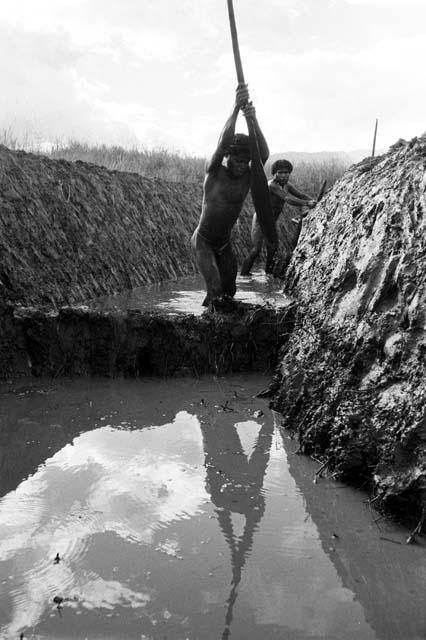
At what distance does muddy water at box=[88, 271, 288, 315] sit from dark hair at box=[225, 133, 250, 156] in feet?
4.77

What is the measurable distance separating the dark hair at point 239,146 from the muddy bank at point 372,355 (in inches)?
47.1

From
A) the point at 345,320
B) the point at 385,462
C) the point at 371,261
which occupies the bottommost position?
the point at 385,462

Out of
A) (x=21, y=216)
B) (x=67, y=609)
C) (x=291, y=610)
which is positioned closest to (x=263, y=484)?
(x=291, y=610)

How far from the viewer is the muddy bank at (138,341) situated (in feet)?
18.2

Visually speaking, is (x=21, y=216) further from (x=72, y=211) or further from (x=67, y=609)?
(x=67, y=609)

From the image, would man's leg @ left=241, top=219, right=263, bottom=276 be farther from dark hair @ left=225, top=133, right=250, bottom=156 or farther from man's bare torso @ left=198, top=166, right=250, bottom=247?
dark hair @ left=225, top=133, right=250, bottom=156

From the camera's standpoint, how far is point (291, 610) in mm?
2344

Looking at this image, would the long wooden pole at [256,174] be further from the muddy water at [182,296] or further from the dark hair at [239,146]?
the muddy water at [182,296]

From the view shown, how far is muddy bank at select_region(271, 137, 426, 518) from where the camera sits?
10.3 ft

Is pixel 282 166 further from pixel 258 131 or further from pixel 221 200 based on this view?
pixel 258 131

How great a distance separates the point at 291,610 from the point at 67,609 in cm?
81

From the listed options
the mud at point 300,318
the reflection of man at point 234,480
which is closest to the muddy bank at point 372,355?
the mud at point 300,318

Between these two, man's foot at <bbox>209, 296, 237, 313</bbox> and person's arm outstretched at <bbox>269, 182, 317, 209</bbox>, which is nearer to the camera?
man's foot at <bbox>209, 296, 237, 313</bbox>

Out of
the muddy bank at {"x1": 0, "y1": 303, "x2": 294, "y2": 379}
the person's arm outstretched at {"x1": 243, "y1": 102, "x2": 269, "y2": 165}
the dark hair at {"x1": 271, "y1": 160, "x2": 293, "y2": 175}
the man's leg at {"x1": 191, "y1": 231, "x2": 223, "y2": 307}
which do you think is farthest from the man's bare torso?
the dark hair at {"x1": 271, "y1": 160, "x2": 293, "y2": 175}
